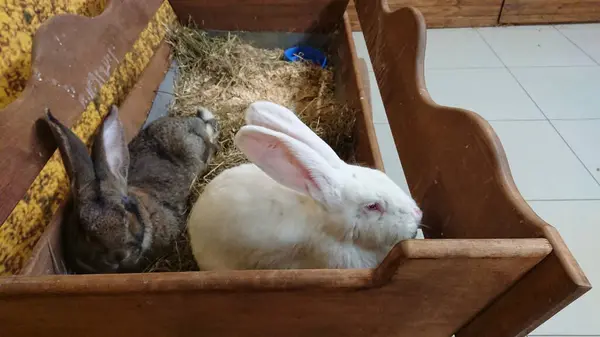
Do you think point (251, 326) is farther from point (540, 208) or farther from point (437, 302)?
point (540, 208)

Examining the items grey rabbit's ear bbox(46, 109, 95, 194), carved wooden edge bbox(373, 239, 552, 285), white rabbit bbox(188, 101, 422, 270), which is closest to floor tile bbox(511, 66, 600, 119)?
white rabbit bbox(188, 101, 422, 270)

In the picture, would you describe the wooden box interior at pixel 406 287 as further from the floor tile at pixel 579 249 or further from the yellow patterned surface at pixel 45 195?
the floor tile at pixel 579 249

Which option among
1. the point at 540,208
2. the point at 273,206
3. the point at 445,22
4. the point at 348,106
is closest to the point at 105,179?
the point at 273,206

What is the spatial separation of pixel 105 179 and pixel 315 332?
2.13 ft

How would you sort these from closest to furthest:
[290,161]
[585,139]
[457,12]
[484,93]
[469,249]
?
1. [469,249]
2. [290,161]
3. [585,139]
4. [484,93]
5. [457,12]

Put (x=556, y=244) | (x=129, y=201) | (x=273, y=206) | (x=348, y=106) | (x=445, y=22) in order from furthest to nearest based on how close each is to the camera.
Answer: (x=445, y=22)
(x=348, y=106)
(x=129, y=201)
(x=273, y=206)
(x=556, y=244)

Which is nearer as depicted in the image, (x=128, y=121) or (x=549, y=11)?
(x=128, y=121)

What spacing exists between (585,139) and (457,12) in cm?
148

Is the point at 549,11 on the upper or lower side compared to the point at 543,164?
upper

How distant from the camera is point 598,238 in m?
2.00

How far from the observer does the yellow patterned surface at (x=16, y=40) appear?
1343 millimetres

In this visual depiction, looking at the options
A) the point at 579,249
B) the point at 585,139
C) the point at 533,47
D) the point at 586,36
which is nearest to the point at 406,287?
the point at 579,249

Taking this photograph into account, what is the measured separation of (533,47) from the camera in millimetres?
3371

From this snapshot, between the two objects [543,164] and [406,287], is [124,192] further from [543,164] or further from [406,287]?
[543,164]
